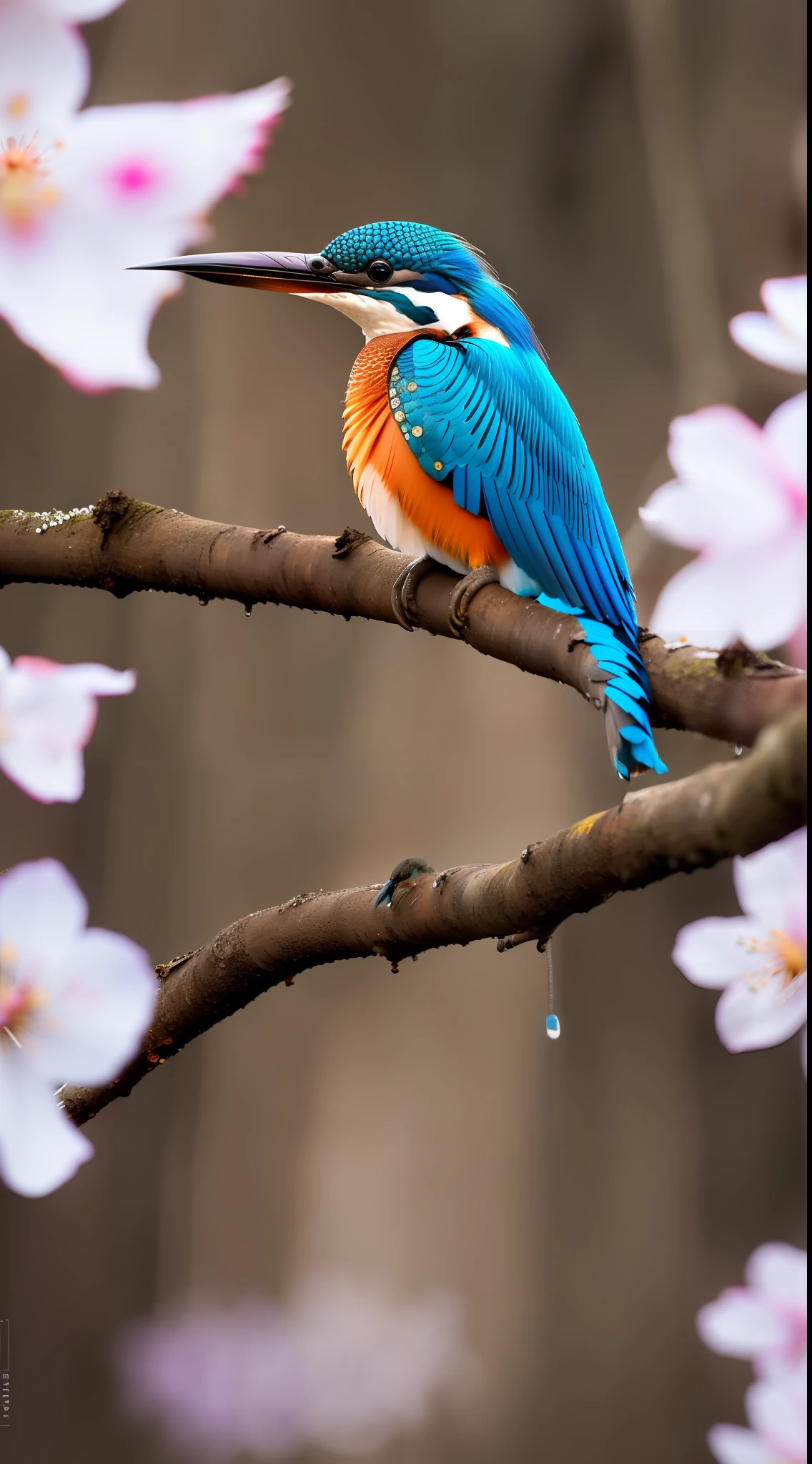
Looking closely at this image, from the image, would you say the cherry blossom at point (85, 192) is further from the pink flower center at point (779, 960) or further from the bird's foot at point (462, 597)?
the pink flower center at point (779, 960)

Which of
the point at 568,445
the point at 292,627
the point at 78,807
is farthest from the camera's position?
the point at 292,627

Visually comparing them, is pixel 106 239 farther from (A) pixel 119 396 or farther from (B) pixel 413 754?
(B) pixel 413 754

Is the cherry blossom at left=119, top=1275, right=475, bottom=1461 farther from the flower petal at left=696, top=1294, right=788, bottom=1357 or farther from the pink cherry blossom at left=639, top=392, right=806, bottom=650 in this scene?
the pink cherry blossom at left=639, top=392, right=806, bottom=650

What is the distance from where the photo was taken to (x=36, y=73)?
0.41m

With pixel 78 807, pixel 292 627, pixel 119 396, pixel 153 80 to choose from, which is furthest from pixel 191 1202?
pixel 153 80

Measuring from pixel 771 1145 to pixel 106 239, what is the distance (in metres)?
0.77

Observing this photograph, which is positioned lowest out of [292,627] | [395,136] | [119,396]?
[292,627]

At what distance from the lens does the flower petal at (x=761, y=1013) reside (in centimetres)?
36

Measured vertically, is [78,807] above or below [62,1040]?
above

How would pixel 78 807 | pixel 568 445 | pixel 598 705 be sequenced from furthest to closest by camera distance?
pixel 78 807 → pixel 568 445 → pixel 598 705

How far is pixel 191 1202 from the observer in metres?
0.84

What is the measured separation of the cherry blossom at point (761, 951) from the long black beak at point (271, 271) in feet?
1.02

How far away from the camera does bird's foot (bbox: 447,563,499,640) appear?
19.5 inches

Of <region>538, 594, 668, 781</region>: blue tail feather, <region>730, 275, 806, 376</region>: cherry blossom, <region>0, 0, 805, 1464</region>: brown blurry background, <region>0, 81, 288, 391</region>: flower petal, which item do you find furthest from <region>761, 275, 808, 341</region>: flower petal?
<region>0, 0, 805, 1464</region>: brown blurry background
